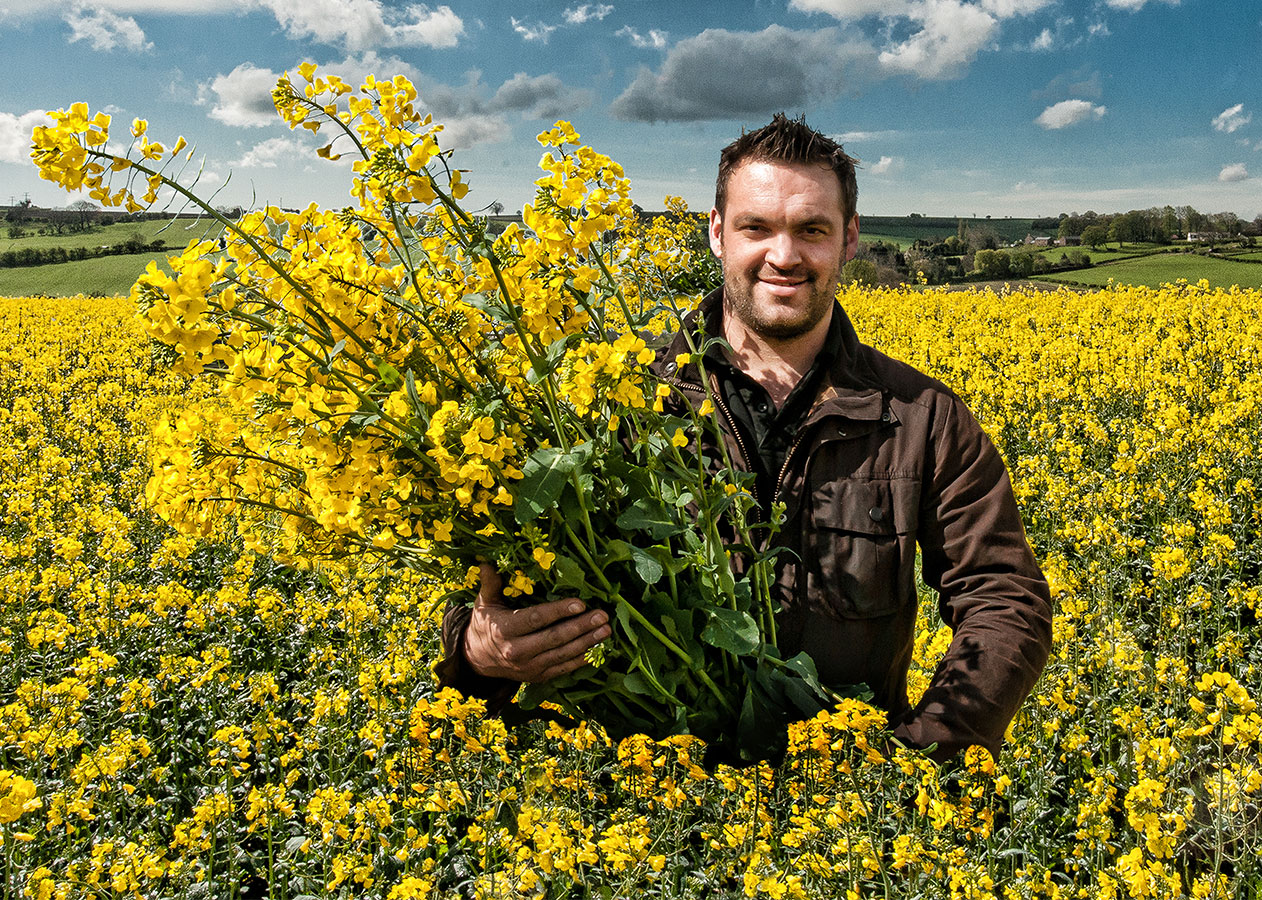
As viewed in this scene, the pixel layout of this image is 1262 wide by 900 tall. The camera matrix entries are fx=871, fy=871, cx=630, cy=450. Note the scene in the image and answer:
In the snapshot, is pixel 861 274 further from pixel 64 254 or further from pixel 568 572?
pixel 64 254

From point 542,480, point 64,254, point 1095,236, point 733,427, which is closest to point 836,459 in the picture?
point 733,427

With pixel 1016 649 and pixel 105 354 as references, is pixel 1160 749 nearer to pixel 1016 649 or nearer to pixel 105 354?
pixel 1016 649

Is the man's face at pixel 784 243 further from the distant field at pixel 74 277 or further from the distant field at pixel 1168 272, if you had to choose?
the distant field at pixel 74 277

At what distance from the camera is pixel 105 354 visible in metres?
14.6

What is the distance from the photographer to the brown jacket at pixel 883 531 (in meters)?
2.05

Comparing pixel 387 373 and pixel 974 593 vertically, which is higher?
pixel 387 373

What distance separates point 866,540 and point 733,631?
0.90 metres

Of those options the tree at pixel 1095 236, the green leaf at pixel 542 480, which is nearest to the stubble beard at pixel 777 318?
the green leaf at pixel 542 480

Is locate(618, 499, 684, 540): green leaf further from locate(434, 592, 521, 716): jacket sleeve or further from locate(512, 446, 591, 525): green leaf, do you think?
locate(434, 592, 521, 716): jacket sleeve

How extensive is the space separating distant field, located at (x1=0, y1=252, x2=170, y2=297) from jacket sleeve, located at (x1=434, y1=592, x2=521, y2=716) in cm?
3776

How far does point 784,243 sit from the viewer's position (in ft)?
7.29

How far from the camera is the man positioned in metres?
2.07

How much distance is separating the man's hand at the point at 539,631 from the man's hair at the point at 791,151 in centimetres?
138

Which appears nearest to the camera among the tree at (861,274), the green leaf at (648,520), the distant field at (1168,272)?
the green leaf at (648,520)
